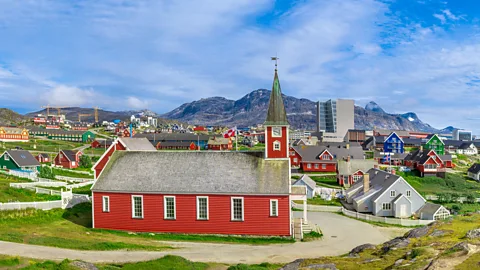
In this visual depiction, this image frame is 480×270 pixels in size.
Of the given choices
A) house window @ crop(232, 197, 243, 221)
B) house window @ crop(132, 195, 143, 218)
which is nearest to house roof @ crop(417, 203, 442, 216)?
house window @ crop(232, 197, 243, 221)

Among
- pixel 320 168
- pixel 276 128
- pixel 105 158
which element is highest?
pixel 276 128

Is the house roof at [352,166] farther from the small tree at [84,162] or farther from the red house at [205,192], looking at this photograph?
the small tree at [84,162]

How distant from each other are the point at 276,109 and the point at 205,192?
9.40 m

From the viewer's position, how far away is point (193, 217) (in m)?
32.6

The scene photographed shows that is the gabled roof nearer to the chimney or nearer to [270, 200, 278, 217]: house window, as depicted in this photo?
[270, 200, 278, 217]: house window

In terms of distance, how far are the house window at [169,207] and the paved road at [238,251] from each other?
126 inches

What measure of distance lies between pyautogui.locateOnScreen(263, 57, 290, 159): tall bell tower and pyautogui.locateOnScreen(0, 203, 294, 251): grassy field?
7.20m

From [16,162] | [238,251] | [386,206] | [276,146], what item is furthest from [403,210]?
[16,162]

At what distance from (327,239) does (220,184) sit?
9.73 metres

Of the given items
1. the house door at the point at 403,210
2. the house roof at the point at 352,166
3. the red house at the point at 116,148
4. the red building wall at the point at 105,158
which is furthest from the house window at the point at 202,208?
the house roof at the point at 352,166

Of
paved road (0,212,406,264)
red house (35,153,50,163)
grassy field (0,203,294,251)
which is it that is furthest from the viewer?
red house (35,153,50,163)

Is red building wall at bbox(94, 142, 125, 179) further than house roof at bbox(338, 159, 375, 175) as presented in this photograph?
Result: No

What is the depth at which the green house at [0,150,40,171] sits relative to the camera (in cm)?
6738

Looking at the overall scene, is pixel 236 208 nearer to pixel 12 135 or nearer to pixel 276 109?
pixel 276 109
